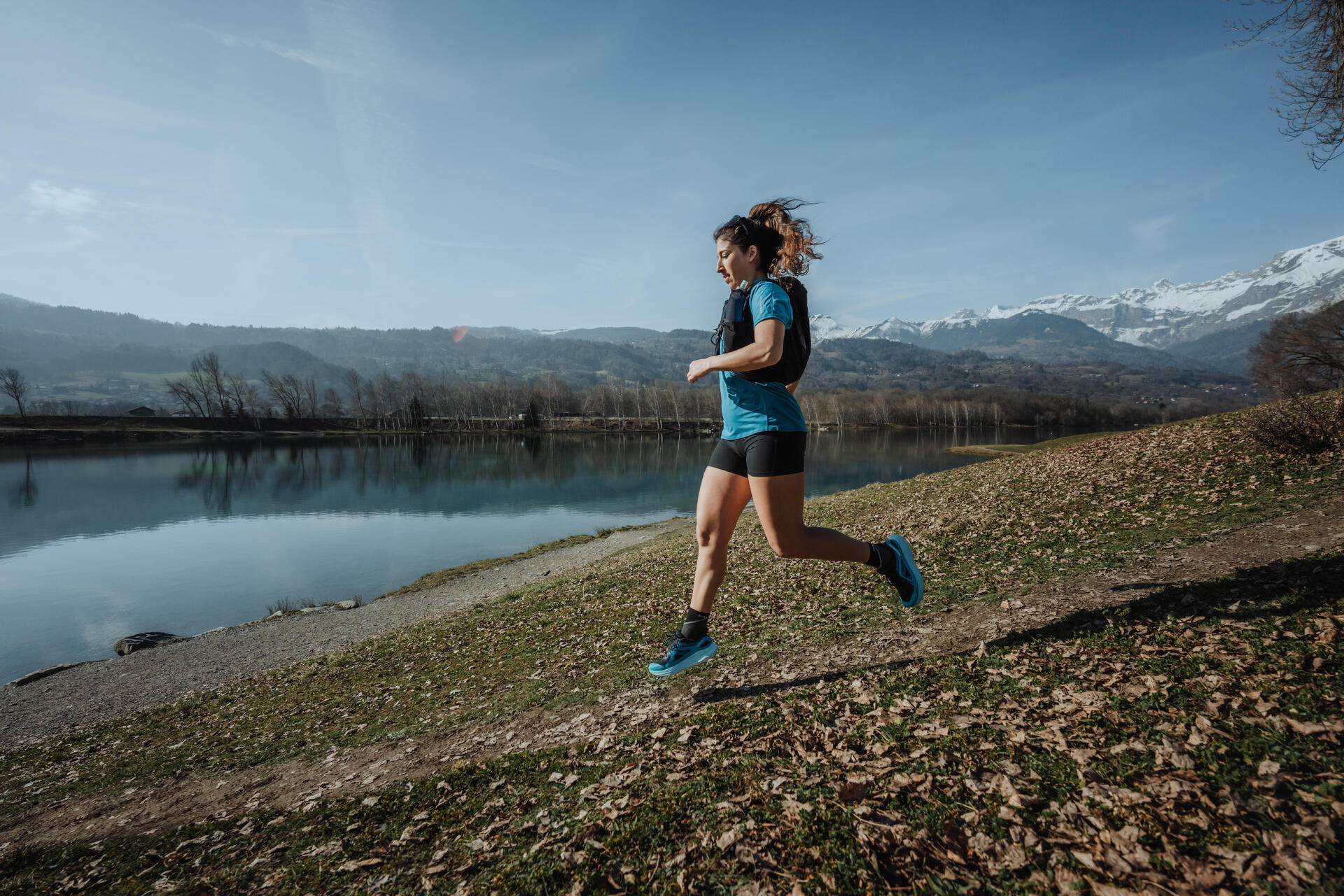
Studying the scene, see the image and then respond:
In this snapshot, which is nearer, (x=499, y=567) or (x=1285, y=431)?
(x=1285, y=431)

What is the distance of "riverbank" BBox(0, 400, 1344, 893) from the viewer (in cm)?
274

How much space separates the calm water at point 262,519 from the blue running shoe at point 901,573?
2553 centimetres

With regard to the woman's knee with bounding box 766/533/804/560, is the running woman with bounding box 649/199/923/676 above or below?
above

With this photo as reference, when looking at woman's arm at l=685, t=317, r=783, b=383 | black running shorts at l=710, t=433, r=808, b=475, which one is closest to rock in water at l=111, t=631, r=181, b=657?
black running shorts at l=710, t=433, r=808, b=475

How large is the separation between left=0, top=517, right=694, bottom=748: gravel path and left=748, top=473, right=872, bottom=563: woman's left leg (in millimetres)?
15659

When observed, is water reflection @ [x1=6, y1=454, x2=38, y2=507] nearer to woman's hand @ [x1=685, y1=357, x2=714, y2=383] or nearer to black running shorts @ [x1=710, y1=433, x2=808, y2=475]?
woman's hand @ [x1=685, y1=357, x2=714, y2=383]

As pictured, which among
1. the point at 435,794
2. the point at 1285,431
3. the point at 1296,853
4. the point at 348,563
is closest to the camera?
the point at 1296,853

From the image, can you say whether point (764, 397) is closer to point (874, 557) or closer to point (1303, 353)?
point (874, 557)

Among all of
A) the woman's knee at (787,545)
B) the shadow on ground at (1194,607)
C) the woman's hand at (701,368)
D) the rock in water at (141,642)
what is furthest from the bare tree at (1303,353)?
the rock in water at (141,642)

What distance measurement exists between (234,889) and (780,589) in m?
7.83

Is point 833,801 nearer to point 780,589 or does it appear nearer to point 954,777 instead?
point 954,777

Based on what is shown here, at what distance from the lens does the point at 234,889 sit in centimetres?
365

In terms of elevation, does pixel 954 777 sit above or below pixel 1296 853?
below

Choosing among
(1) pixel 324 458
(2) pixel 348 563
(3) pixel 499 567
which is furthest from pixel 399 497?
(1) pixel 324 458
